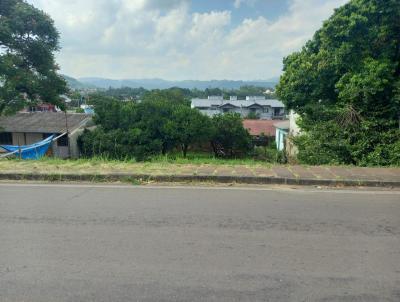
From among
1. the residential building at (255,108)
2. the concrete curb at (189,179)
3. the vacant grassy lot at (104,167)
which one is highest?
the residential building at (255,108)

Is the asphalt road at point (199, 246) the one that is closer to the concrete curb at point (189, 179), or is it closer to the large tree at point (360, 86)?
the concrete curb at point (189, 179)

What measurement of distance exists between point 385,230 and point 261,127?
3861 cm

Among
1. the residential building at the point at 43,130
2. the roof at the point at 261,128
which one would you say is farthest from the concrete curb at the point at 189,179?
the roof at the point at 261,128

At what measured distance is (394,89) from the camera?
10.3 metres

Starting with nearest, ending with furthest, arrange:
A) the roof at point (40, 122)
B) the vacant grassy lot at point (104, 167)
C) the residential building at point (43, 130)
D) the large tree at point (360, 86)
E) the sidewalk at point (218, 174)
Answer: the sidewalk at point (218, 174) → the vacant grassy lot at point (104, 167) → the large tree at point (360, 86) → the residential building at point (43, 130) → the roof at point (40, 122)

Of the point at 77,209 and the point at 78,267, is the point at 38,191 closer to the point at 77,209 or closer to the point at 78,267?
the point at 77,209

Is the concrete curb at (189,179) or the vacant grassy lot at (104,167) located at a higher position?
the vacant grassy lot at (104,167)

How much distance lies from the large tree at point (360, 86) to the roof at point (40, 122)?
2404cm

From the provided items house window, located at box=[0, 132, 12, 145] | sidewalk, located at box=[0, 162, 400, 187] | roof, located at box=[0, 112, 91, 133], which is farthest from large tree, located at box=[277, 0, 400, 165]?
house window, located at box=[0, 132, 12, 145]

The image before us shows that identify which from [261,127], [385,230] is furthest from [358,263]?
[261,127]

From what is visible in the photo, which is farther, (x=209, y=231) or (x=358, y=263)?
(x=209, y=231)

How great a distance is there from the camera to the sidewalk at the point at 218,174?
6.05 metres

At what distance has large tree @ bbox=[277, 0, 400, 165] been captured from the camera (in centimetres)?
1019

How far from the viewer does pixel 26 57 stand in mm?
20047
